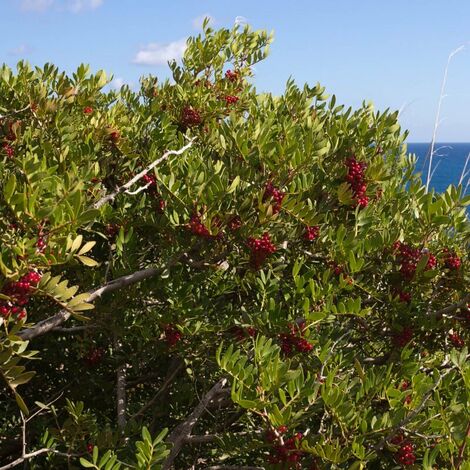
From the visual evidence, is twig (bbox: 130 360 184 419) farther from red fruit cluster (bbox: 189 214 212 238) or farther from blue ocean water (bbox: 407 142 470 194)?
blue ocean water (bbox: 407 142 470 194)

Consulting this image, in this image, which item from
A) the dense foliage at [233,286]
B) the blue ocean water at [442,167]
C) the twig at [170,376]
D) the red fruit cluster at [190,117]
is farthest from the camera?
the blue ocean water at [442,167]

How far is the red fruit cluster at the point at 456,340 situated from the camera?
351 centimetres

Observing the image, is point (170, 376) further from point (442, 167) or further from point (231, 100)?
point (442, 167)

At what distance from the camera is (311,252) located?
11.1ft

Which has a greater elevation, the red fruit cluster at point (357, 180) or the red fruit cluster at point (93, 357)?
the red fruit cluster at point (357, 180)

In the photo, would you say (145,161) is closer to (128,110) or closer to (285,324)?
(128,110)

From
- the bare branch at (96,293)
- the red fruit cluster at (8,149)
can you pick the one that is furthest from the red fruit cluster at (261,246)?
the red fruit cluster at (8,149)

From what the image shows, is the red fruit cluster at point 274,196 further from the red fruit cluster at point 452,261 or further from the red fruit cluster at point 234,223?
the red fruit cluster at point 452,261

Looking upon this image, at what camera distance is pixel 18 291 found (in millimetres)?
2248

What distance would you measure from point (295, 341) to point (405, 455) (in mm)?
641

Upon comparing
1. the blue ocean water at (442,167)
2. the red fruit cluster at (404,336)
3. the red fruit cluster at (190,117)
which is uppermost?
the blue ocean water at (442,167)

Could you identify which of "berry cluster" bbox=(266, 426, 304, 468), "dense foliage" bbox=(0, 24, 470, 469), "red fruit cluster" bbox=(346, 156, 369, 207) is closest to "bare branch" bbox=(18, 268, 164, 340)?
"dense foliage" bbox=(0, 24, 470, 469)

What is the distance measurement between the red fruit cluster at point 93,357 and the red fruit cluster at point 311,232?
1.44 m

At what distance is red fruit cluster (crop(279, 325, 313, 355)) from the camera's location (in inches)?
111
